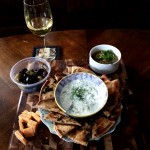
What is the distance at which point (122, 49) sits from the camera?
1.15 m

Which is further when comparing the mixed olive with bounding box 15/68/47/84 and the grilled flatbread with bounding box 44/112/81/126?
the mixed olive with bounding box 15/68/47/84

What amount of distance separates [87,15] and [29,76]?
1155 mm

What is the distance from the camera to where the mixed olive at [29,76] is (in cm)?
95

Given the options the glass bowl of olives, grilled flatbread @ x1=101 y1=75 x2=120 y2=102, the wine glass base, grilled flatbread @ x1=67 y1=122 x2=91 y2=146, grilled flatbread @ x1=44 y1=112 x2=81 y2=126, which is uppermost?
grilled flatbread @ x1=101 y1=75 x2=120 y2=102

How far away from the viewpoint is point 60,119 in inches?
30.9

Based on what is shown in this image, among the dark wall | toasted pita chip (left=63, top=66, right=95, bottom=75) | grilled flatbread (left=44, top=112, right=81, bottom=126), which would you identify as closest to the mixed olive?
toasted pita chip (left=63, top=66, right=95, bottom=75)

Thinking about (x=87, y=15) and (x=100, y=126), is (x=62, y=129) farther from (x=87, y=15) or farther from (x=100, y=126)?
(x=87, y=15)

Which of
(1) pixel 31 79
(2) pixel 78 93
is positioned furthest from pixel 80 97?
(1) pixel 31 79

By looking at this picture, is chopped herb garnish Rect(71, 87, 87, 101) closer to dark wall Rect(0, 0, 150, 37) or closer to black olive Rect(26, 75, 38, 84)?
black olive Rect(26, 75, 38, 84)

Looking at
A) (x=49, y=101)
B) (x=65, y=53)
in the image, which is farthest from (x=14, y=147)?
(x=65, y=53)

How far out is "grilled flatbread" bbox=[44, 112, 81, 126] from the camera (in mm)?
770

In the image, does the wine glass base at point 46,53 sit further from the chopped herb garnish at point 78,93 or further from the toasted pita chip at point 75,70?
the chopped herb garnish at point 78,93

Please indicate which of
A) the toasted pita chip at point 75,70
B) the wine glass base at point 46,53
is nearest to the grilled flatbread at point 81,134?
the toasted pita chip at point 75,70

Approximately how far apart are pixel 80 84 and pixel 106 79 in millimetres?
107
